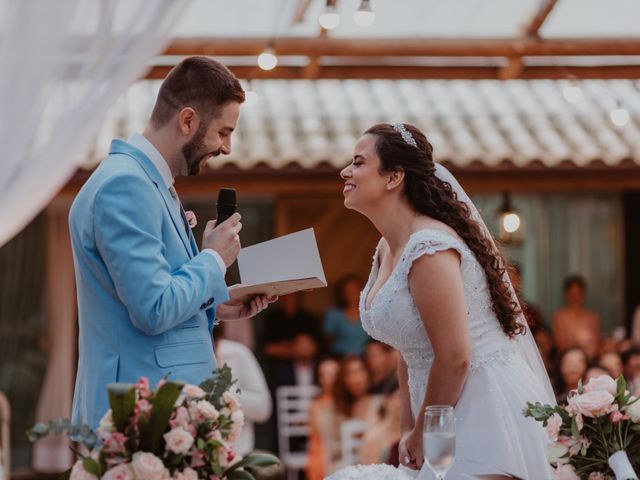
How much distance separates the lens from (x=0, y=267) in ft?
35.0

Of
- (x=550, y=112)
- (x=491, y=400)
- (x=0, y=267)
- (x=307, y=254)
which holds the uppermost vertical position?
(x=550, y=112)

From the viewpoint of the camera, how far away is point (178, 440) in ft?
8.72

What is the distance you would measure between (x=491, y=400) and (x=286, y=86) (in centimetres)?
795

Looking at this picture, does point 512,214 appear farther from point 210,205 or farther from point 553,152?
point 210,205

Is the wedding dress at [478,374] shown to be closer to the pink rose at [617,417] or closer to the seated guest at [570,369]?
the pink rose at [617,417]

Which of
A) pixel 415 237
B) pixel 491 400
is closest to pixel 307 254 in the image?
pixel 415 237

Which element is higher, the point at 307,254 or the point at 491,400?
the point at 307,254

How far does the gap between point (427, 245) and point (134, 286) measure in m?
0.98

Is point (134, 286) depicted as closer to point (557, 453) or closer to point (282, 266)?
point (282, 266)

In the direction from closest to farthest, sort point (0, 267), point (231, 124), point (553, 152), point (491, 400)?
point (231, 124) → point (491, 400) → point (553, 152) → point (0, 267)

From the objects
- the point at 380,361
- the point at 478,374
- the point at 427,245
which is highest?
the point at 380,361

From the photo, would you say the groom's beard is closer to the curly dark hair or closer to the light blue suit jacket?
the light blue suit jacket

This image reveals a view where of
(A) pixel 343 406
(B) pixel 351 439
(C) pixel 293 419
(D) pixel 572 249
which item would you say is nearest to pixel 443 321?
(B) pixel 351 439

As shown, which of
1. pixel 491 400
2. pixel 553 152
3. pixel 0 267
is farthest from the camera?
pixel 0 267
